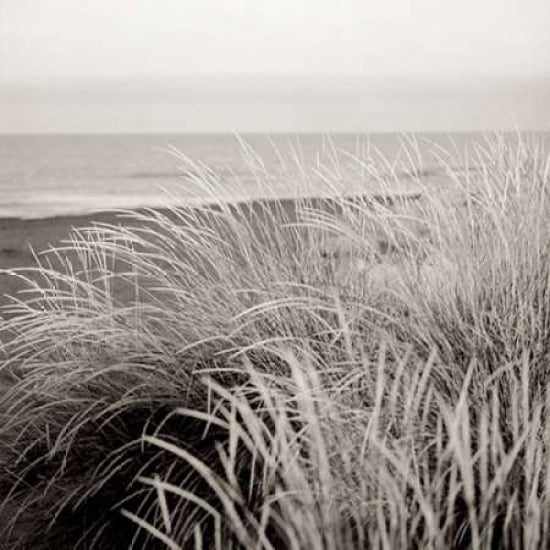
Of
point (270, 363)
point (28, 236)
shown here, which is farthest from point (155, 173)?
point (270, 363)

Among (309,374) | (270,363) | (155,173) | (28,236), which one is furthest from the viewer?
(155,173)

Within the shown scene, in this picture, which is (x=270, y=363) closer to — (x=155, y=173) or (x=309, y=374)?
(x=309, y=374)

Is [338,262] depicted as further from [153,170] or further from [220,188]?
[153,170]

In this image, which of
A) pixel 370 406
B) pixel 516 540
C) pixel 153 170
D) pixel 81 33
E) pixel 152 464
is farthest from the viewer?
pixel 153 170

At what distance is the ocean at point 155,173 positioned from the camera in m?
1.84

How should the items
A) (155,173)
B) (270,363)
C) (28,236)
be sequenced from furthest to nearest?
(155,173) < (28,236) < (270,363)

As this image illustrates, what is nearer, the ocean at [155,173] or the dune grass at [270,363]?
the dune grass at [270,363]

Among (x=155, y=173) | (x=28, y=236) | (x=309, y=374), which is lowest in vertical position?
(x=309, y=374)

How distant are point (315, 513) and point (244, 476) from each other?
0.41 meters

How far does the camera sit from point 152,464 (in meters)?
1.44

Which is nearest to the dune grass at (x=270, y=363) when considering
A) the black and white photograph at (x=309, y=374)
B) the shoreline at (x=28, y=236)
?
the black and white photograph at (x=309, y=374)

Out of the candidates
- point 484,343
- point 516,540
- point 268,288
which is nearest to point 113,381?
point 268,288

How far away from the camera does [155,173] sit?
47.5 feet

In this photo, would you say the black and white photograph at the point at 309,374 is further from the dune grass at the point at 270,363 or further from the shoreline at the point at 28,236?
the shoreline at the point at 28,236
